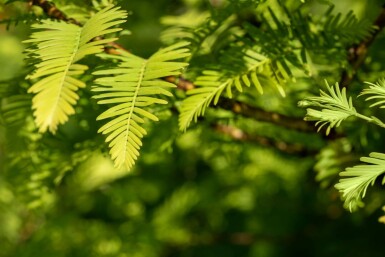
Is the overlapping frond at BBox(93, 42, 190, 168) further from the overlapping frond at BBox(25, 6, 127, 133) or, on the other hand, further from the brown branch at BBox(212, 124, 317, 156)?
the brown branch at BBox(212, 124, 317, 156)

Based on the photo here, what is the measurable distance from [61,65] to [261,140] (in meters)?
0.52

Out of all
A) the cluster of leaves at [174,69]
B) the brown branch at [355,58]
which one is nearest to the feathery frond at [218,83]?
the cluster of leaves at [174,69]

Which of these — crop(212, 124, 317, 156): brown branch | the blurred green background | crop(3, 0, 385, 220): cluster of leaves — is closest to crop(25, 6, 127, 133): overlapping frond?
crop(3, 0, 385, 220): cluster of leaves

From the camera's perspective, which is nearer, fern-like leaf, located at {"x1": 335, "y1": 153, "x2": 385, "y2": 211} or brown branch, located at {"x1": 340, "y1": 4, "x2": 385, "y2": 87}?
fern-like leaf, located at {"x1": 335, "y1": 153, "x2": 385, "y2": 211}

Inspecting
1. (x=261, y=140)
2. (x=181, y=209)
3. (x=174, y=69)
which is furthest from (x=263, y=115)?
(x=181, y=209)

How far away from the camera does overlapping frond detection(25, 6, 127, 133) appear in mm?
448

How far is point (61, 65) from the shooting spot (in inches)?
20.1

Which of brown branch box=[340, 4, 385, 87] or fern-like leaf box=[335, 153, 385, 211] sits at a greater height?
brown branch box=[340, 4, 385, 87]

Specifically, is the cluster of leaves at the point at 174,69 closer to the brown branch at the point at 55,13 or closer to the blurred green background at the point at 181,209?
the brown branch at the point at 55,13

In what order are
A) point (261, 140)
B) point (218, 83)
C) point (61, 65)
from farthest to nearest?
point (261, 140)
point (218, 83)
point (61, 65)

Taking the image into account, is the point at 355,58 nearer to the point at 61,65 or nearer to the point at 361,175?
the point at 361,175

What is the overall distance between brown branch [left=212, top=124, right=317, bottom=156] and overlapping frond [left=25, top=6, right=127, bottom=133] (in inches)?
15.5

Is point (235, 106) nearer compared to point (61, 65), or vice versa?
point (61, 65)

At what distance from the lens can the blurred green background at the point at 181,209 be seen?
1219 millimetres
